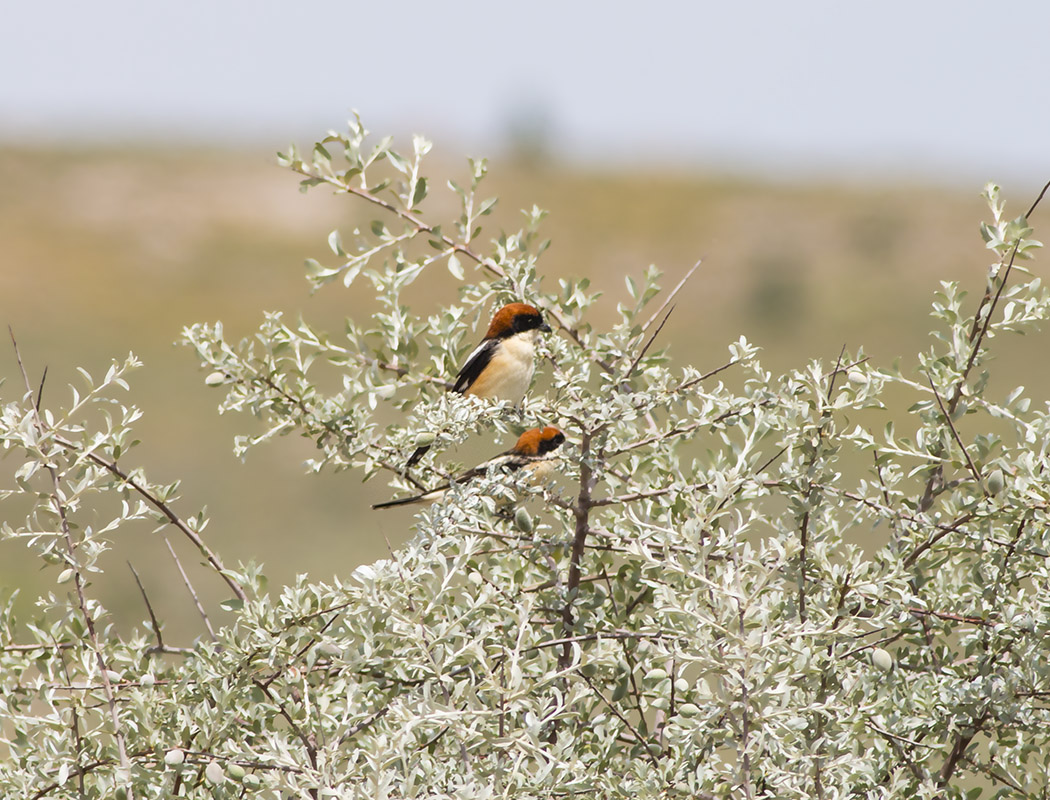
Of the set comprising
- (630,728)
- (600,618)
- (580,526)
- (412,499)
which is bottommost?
(630,728)

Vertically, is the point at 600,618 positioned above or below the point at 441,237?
below

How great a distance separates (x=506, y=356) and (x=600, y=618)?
61.2 inches

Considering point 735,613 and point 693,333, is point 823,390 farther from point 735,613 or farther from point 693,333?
point 693,333

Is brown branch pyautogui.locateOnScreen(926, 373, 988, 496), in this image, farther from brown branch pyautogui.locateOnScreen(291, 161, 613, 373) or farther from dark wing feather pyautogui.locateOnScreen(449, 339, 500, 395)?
dark wing feather pyautogui.locateOnScreen(449, 339, 500, 395)

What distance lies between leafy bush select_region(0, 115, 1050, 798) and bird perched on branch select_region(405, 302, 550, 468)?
0.67 m

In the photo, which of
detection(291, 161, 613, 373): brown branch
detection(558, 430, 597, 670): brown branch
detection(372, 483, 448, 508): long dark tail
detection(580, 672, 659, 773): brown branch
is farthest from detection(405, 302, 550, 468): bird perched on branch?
detection(580, 672, 659, 773): brown branch

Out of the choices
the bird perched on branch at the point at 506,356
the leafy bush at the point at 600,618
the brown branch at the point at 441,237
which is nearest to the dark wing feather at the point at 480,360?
the bird perched on branch at the point at 506,356

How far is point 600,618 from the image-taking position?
2.93 metres

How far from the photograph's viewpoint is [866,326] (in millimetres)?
30922

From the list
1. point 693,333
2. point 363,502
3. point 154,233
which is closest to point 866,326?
point 693,333

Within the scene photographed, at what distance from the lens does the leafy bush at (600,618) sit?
235 cm

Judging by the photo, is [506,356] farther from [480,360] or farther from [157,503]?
[157,503]

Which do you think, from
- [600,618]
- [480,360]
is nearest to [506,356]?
[480,360]

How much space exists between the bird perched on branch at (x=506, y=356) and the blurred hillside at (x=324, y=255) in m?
19.4
